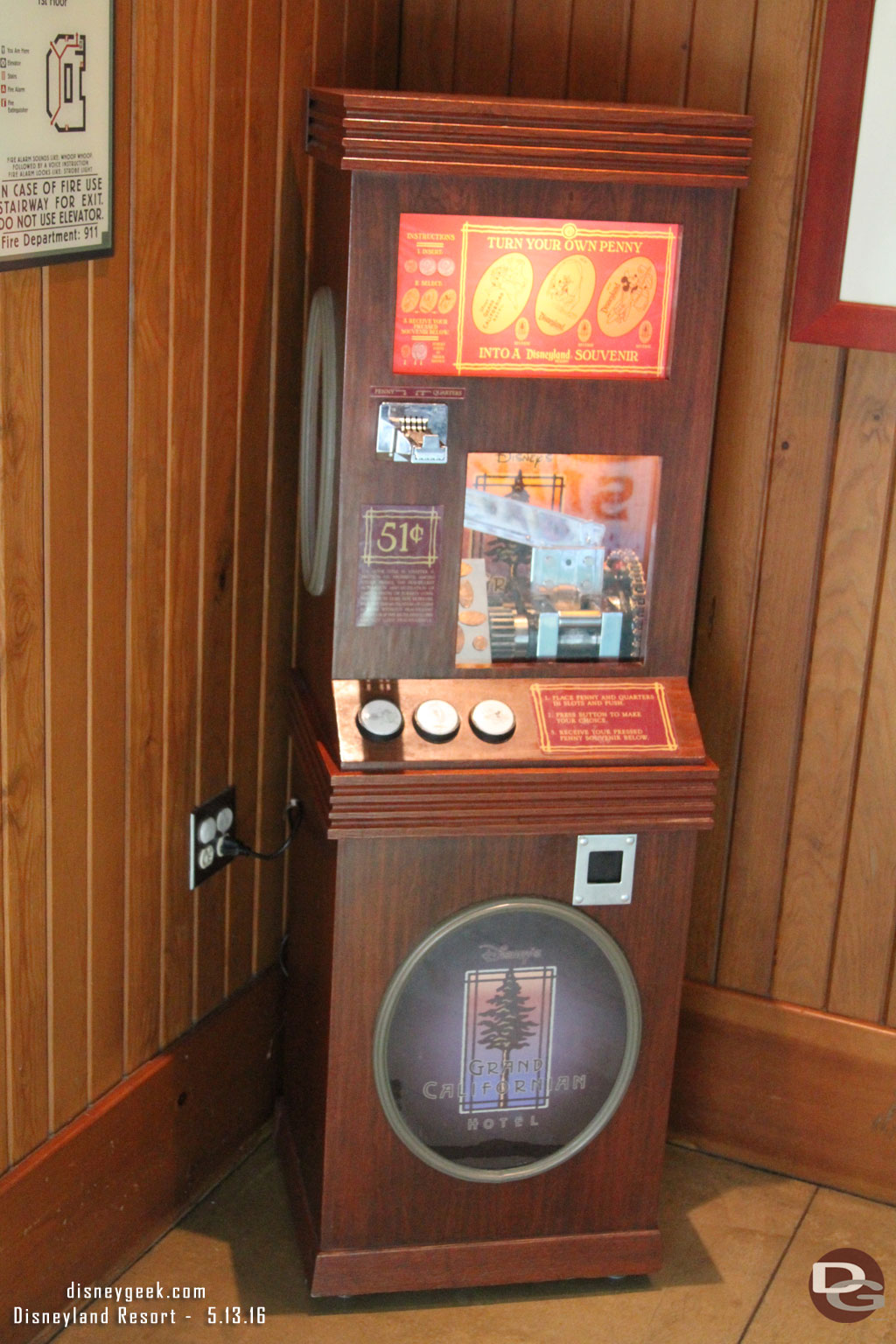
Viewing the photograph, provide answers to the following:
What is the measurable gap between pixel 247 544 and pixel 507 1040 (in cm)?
89

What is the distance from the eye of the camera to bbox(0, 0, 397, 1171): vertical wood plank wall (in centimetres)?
198

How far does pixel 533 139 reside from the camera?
205cm

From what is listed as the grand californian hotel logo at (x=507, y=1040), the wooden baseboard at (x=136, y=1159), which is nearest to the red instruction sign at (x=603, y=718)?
the grand californian hotel logo at (x=507, y=1040)

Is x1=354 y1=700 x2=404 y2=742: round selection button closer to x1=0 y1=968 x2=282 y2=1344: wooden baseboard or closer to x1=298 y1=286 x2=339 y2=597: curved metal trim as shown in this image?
x1=298 y1=286 x2=339 y2=597: curved metal trim

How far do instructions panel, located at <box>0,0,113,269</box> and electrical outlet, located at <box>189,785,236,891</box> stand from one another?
36.3 inches

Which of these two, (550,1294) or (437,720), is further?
(550,1294)

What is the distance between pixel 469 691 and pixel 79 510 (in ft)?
2.02

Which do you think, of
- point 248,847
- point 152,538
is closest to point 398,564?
point 152,538

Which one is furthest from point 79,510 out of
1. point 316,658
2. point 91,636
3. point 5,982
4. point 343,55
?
point 343,55

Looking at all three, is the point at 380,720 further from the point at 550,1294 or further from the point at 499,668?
the point at 550,1294

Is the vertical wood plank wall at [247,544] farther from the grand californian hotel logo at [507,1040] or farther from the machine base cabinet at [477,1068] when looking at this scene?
the grand californian hotel logo at [507,1040]

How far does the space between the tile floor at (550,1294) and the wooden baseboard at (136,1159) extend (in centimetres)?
6

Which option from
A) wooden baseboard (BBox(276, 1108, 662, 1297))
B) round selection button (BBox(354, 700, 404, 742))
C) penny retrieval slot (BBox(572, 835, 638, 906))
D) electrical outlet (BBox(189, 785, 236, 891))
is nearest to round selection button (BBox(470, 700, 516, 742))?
round selection button (BBox(354, 700, 404, 742))

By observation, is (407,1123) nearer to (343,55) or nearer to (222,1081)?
(222,1081)
